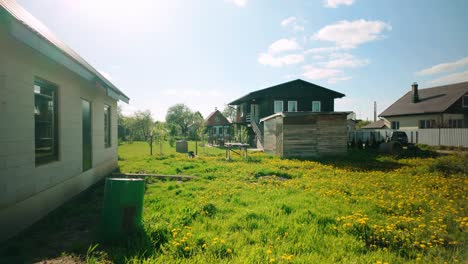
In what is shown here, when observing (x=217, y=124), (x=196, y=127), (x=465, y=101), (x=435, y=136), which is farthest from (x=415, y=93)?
(x=196, y=127)

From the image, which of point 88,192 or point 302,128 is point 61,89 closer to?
point 88,192

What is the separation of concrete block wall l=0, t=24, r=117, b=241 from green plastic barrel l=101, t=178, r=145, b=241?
1527 millimetres

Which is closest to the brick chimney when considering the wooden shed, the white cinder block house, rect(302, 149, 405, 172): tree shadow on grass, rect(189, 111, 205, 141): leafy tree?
rect(302, 149, 405, 172): tree shadow on grass

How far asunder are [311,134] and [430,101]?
27.6 metres

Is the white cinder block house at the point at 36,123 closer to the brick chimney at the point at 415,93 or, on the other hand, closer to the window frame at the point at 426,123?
the window frame at the point at 426,123

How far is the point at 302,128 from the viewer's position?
17.4m

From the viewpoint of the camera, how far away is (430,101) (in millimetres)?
34188

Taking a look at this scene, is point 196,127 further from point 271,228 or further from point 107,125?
point 271,228

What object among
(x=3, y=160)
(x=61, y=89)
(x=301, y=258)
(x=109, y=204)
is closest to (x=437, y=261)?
(x=301, y=258)

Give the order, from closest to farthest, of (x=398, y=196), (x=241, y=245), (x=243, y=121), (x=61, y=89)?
1. (x=241, y=245)
2. (x=61, y=89)
3. (x=398, y=196)
4. (x=243, y=121)

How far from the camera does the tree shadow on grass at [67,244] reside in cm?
344

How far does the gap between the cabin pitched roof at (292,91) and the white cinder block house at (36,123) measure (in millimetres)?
22581

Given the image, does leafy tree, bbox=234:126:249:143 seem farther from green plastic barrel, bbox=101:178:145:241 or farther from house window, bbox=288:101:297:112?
green plastic barrel, bbox=101:178:145:241

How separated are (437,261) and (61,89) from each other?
7870mm
